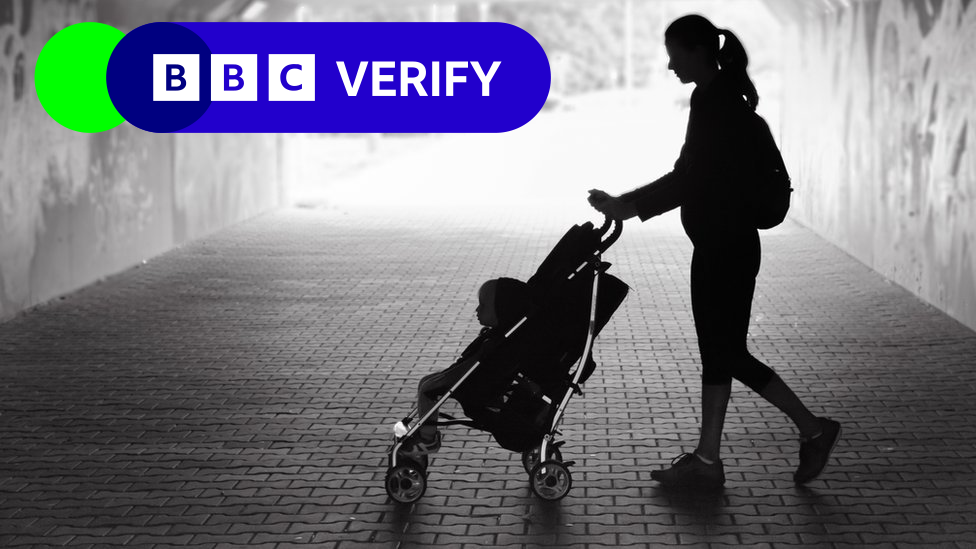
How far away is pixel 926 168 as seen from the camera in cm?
1105

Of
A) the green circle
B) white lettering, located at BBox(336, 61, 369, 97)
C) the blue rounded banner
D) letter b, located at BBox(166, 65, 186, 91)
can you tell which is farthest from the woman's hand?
white lettering, located at BBox(336, 61, 369, 97)

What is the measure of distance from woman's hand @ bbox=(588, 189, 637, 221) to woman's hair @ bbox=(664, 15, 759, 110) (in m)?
0.64

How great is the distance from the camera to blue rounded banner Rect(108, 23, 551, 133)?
14.6 meters

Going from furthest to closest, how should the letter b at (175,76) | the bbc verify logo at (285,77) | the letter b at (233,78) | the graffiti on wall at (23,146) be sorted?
the letter b at (233,78) → the bbc verify logo at (285,77) → the letter b at (175,76) → the graffiti on wall at (23,146)

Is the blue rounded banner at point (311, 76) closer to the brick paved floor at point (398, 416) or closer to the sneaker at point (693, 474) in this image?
the brick paved floor at point (398, 416)

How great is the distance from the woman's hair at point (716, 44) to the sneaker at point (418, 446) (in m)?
1.87

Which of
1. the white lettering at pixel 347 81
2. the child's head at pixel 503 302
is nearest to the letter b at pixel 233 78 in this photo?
the white lettering at pixel 347 81

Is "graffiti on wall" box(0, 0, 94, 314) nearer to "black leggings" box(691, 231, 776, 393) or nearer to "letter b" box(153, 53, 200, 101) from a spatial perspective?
"letter b" box(153, 53, 200, 101)

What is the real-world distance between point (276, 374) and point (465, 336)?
1709 mm

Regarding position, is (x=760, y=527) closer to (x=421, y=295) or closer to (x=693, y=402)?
(x=693, y=402)

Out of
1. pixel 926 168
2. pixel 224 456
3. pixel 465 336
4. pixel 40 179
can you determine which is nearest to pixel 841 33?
pixel 926 168

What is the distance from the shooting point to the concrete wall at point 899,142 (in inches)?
392

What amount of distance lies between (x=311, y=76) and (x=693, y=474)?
680 inches

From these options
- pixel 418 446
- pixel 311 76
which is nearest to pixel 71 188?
pixel 418 446
